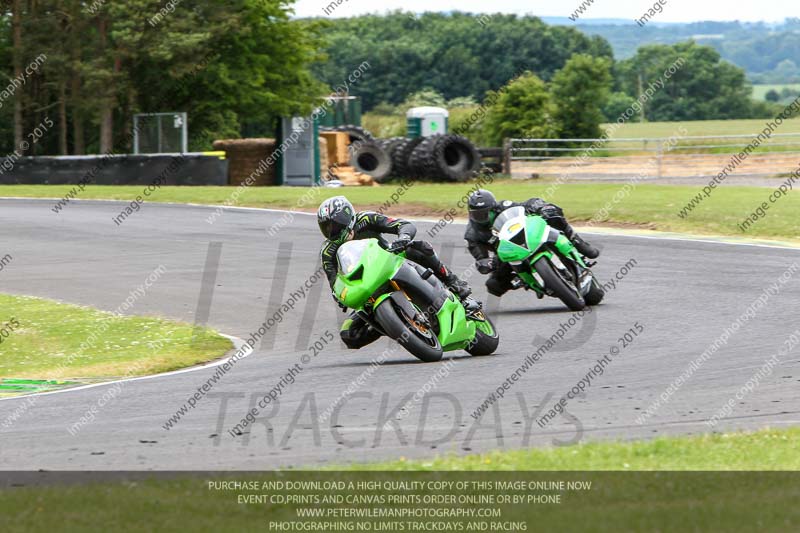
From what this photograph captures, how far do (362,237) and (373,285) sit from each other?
815mm

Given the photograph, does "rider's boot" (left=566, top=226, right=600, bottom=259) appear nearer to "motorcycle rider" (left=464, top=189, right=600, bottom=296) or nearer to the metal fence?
"motorcycle rider" (left=464, top=189, right=600, bottom=296)

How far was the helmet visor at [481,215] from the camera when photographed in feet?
44.3

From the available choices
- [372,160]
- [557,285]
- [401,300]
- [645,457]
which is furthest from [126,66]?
[645,457]

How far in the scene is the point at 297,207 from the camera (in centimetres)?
2895

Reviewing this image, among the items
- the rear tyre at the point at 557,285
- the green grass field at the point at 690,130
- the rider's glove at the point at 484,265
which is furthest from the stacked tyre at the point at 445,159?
the green grass field at the point at 690,130

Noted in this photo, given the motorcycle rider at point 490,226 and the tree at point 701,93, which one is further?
the tree at point 701,93

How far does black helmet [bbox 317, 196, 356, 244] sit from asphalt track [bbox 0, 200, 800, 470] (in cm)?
117

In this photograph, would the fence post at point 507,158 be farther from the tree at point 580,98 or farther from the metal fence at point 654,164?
the tree at point 580,98

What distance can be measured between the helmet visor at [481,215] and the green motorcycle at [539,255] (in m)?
0.11

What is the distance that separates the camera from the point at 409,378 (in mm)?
9852

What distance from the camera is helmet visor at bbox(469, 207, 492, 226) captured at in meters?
13.5

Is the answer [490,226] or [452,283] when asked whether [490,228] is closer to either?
[490,226]
